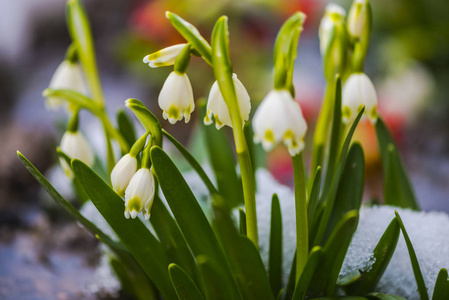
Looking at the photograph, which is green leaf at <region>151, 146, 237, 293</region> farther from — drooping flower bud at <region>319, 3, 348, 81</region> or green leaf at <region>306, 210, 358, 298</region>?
drooping flower bud at <region>319, 3, 348, 81</region>

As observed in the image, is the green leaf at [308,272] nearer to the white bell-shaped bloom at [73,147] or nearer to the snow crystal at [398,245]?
the snow crystal at [398,245]

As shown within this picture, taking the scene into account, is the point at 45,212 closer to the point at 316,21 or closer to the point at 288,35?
the point at 288,35

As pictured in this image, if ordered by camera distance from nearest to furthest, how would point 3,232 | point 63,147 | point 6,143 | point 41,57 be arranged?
1. point 63,147
2. point 3,232
3. point 6,143
4. point 41,57

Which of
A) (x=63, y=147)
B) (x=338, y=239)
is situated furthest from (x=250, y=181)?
(x=63, y=147)

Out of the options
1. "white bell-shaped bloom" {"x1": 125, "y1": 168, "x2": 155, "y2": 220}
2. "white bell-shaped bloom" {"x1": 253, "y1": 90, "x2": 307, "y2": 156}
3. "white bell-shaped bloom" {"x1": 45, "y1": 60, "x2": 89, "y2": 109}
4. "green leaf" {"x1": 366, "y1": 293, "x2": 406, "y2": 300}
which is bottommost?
"green leaf" {"x1": 366, "y1": 293, "x2": 406, "y2": 300}

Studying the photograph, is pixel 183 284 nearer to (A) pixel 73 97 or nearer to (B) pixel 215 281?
(B) pixel 215 281

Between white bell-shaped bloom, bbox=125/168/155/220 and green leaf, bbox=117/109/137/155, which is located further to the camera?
green leaf, bbox=117/109/137/155

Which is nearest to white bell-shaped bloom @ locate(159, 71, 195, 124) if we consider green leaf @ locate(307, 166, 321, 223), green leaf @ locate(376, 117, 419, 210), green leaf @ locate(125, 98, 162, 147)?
green leaf @ locate(125, 98, 162, 147)

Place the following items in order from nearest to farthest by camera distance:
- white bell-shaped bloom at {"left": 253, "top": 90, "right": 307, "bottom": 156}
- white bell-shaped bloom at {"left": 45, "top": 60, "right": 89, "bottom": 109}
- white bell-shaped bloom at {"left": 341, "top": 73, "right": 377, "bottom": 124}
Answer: white bell-shaped bloom at {"left": 253, "top": 90, "right": 307, "bottom": 156} < white bell-shaped bloom at {"left": 341, "top": 73, "right": 377, "bottom": 124} < white bell-shaped bloom at {"left": 45, "top": 60, "right": 89, "bottom": 109}
